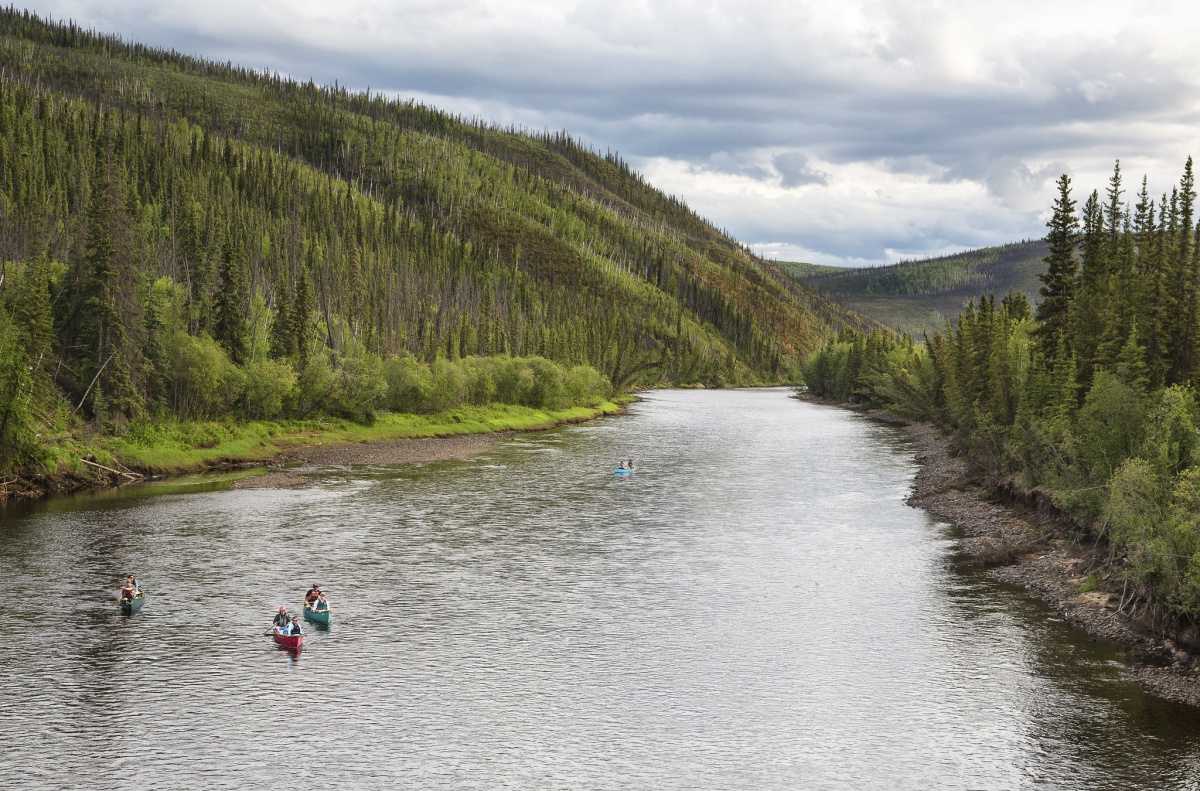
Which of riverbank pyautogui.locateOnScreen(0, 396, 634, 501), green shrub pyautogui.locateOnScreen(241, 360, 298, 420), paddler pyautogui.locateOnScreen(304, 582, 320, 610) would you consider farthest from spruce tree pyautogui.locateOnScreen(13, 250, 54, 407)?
paddler pyautogui.locateOnScreen(304, 582, 320, 610)

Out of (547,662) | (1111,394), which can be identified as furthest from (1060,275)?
(547,662)

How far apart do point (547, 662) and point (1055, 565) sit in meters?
30.7

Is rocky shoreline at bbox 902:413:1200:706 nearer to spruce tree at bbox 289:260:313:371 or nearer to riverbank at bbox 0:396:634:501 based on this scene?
riverbank at bbox 0:396:634:501

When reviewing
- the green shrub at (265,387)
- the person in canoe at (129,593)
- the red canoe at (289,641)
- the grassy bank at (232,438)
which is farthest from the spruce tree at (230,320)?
the red canoe at (289,641)

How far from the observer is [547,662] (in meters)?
40.4

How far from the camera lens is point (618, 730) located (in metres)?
33.9

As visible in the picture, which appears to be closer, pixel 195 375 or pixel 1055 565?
pixel 1055 565

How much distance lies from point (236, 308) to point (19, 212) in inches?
3846

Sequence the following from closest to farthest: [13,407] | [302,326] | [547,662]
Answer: [547,662] → [13,407] → [302,326]

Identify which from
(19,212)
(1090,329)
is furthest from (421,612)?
(19,212)

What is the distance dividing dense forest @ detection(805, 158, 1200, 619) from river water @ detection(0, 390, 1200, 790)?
6.15 meters

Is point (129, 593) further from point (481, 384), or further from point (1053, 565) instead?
point (481, 384)

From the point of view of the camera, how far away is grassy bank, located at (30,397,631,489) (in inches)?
3292

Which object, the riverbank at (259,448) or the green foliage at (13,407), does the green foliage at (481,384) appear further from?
the green foliage at (13,407)
